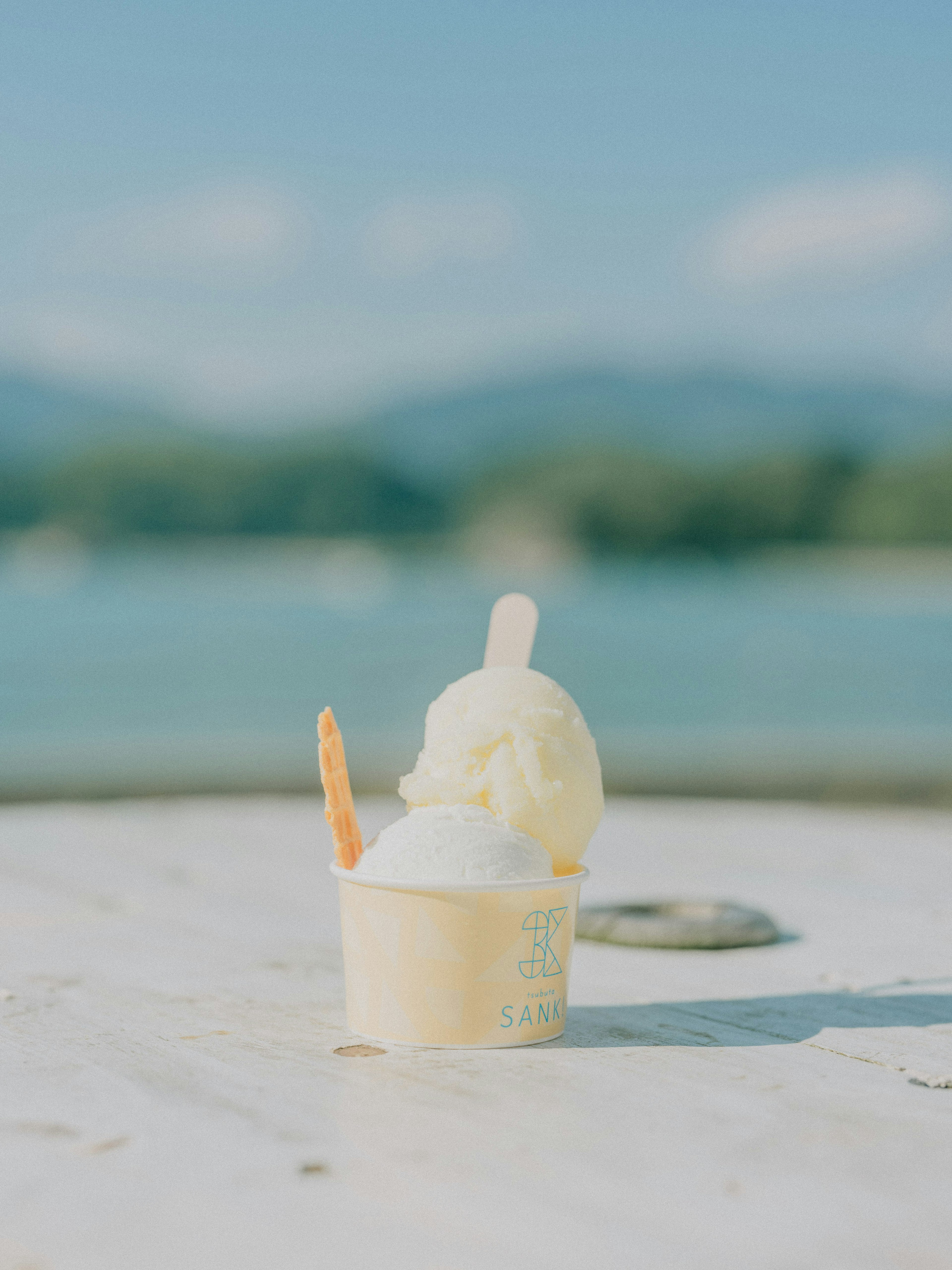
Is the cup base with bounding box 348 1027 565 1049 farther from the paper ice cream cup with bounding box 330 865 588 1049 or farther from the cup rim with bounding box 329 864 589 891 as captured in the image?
the cup rim with bounding box 329 864 589 891

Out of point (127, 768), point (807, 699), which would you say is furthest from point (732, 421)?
point (127, 768)

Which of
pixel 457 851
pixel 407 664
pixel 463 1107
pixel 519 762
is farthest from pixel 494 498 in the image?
pixel 463 1107

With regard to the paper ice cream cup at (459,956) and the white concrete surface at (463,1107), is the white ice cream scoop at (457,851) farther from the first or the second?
the white concrete surface at (463,1107)

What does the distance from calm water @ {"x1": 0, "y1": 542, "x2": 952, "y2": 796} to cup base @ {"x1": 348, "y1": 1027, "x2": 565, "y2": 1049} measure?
450cm

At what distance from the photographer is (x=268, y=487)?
71.2 m

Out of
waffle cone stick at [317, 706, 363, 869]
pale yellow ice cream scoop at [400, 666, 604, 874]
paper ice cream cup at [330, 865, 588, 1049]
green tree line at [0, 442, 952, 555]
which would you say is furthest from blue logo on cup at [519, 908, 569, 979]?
green tree line at [0, 442, 952, 555]

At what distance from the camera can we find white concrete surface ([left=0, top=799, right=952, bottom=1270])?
1.96 meters

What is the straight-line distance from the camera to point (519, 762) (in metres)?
2.89

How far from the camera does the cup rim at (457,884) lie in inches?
108

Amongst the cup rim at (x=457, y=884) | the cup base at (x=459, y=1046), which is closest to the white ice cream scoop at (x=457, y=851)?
the cup rim at (x=457, y=884)

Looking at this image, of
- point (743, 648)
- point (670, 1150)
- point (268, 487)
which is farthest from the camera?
point (268, 487)

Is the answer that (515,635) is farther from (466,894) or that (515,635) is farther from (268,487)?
(268,487)

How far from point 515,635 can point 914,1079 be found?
4.50 ft

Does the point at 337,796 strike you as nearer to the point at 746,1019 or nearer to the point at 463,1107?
the point at 463,1107
